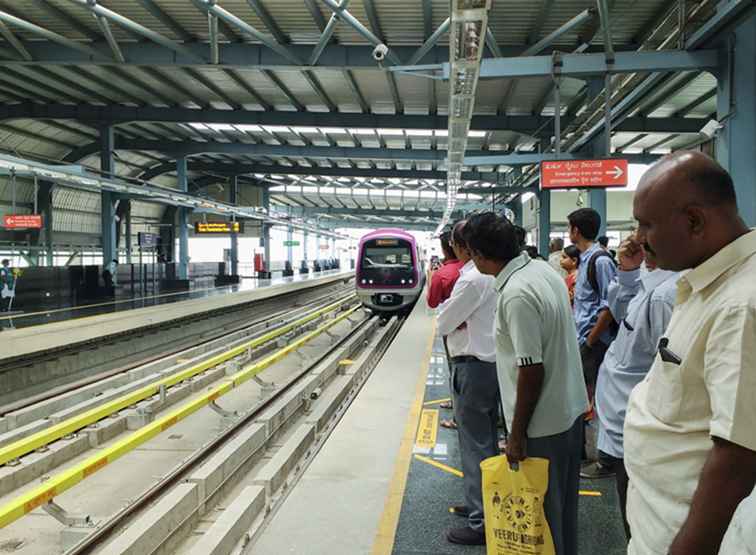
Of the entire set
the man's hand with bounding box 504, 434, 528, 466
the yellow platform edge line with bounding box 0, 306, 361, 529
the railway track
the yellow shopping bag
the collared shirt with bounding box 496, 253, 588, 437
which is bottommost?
the railway track

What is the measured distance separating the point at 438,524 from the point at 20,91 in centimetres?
1796

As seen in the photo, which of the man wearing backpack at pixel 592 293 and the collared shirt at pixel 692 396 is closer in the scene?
the collared shirt at pixel 692 396

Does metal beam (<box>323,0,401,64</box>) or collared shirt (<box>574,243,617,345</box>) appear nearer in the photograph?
collared shirt (<box>574,243,617,345</box>)

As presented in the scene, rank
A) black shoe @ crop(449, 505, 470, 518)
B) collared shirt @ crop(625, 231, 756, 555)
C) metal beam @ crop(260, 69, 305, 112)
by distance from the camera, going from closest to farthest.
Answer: collared shirt @ crop(625, 231, 756, 555) → black shoe @ crop(449, 505, 470, 518) → metal beam @ crop(260, 69, 305, 112)

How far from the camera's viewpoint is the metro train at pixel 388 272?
54.2 ft

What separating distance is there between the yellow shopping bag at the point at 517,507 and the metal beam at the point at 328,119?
14.3 m

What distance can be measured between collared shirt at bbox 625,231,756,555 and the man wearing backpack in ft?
8.74

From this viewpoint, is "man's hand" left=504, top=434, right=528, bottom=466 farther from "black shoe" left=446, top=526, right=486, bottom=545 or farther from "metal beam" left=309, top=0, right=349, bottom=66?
"metal beam" left=309, top=0, right=349, bottom=66

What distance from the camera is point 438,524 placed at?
3.49 m

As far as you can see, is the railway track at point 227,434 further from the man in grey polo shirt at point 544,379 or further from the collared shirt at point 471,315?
the man in grey polo shirt at point 544,379

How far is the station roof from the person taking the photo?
32.3 ft

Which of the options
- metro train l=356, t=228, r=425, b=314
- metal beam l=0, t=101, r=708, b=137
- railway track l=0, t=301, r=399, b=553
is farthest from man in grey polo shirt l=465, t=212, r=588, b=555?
metal beam l=0, t=101, r=708, b=137

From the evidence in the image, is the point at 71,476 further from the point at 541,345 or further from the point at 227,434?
the point at 541,345

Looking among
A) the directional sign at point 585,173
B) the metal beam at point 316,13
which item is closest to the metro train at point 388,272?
the directional sign at point 585,173
